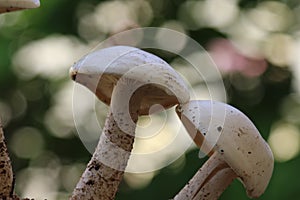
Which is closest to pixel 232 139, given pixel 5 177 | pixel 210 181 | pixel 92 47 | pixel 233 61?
pixel 210 181

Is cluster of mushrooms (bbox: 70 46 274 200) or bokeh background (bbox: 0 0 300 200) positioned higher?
cluster of mushrooms (bbox: 70 46 274 200)

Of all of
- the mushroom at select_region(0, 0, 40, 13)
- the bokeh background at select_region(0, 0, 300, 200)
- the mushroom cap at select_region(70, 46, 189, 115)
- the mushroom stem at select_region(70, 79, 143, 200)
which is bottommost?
the bokeh background at select_region(0, 0, 300, 200)

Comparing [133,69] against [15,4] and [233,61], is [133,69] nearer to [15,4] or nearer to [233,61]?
[15,4]

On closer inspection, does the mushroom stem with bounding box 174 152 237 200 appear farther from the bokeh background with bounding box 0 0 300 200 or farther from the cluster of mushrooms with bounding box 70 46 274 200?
the bokeh background with bounding box 0 0 300 200

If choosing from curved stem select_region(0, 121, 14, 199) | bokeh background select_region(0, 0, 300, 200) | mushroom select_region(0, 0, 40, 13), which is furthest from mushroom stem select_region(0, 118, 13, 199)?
bokeh background select_region(0, 0, 300, 200)

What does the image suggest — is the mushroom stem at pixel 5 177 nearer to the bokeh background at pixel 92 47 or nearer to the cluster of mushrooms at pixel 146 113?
the cluster of mushrooms at pixel 146 113

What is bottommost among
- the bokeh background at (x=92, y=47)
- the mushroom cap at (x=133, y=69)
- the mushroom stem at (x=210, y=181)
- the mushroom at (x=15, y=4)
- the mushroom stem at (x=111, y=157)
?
the bokeh background at (x=92, y=47)

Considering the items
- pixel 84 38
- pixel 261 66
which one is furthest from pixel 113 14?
pixel 261 66

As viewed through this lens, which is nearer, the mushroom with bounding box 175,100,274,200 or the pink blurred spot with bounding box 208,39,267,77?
the mushroom with bounding box 175,100,274,200

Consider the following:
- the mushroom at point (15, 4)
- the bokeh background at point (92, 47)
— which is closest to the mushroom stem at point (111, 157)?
the mushroom at point (15, 4)
